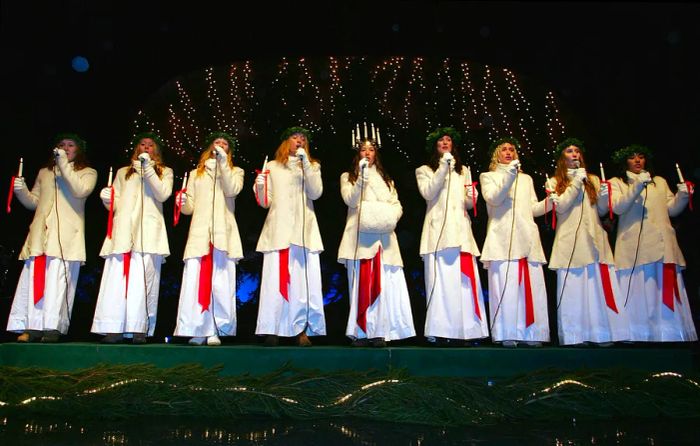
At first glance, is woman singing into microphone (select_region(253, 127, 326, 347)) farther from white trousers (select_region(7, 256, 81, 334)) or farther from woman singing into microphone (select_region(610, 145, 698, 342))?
woman singing into microphone (select_region(610, 145, 698, 342))

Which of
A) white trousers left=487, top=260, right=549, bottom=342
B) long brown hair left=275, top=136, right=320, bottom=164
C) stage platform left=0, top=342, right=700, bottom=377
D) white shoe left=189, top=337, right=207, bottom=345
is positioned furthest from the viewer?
long brown hair left=275, top=136, right=320, bottom=164

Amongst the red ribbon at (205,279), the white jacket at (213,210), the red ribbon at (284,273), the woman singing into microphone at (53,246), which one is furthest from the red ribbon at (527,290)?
the woman singing into microphone at (53,246)

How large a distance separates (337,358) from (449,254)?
1.23 m

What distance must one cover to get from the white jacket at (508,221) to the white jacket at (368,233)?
0.74 m

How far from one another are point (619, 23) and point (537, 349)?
302 centimetres

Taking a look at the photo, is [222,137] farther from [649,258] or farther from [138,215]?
[649,258]

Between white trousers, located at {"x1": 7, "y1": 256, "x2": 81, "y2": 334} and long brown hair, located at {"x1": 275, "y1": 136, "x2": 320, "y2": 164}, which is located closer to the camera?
white trousers, located at {"x1": 7, "y1": 256, "x2": 81, "y2": 334}

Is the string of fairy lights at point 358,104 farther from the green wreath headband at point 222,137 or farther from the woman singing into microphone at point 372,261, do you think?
the woman singing into microphone at point 372,261

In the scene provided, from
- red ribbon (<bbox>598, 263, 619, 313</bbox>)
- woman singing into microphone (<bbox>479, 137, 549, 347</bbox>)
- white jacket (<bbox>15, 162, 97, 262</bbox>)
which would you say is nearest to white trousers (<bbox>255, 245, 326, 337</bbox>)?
woman singing into microphone (<bbox>479, 137, 549, 347</bbox>)

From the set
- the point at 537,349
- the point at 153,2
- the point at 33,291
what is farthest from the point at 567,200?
the point at 33,291

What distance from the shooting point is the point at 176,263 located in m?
6.08

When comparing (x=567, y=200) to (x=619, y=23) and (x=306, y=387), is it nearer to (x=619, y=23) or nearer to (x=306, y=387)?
(x=619, y=23)

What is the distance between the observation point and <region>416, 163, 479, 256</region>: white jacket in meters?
4.98

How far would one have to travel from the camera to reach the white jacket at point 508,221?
5.05 meters
